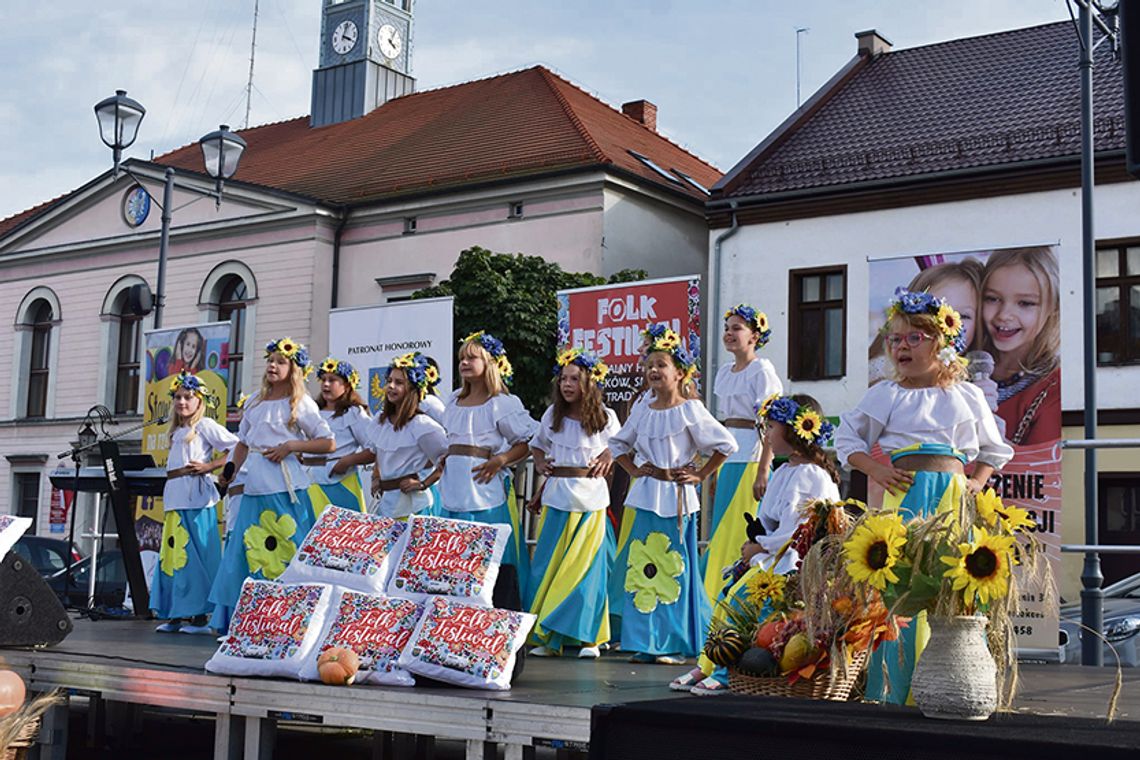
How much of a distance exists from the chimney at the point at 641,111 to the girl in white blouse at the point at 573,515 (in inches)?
920

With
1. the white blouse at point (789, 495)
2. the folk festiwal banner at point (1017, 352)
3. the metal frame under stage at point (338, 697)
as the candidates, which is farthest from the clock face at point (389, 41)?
the white blouse at point (789, 495)

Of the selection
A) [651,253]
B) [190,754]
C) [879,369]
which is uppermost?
[651,253]

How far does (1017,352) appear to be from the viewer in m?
14.5

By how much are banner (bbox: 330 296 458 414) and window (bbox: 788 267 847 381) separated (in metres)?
7.89

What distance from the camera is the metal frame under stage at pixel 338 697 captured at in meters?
5.24

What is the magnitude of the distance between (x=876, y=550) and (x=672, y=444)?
13.4 ft

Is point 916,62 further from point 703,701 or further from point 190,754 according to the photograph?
point 703,701

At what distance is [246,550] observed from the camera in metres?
9.28

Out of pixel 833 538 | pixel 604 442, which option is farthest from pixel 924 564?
pixel 604 442

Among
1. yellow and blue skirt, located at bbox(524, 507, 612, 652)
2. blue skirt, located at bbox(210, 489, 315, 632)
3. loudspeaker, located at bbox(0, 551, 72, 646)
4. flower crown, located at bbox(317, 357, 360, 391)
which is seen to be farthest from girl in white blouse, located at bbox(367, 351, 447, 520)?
loudspeaker, located at bbox(0, 551, 72, 646)

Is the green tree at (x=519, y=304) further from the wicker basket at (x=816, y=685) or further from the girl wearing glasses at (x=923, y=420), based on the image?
the wicker basket at (x=816, y=685)

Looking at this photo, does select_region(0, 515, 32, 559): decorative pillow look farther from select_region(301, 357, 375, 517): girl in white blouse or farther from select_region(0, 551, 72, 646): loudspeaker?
select_region(301, 357, 375, 517): girl in white blouse

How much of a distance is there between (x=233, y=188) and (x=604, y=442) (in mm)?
21877

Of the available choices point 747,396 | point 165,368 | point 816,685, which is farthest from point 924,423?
point 165,368
